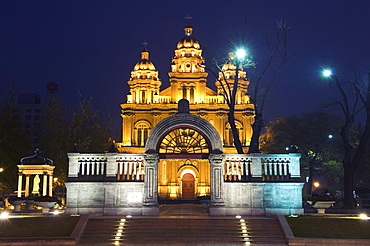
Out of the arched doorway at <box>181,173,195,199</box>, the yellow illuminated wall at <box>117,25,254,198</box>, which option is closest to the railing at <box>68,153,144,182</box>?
the yellow illuminated wall at <box>117,25,254,198</box>

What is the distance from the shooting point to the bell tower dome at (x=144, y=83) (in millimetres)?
66562

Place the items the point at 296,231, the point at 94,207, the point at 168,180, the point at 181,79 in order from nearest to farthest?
the point at 296,231 → the point at 94,207 → the point at 168,180 → the point at 181,79

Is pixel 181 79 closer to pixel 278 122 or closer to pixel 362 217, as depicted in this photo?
pixel 278 122

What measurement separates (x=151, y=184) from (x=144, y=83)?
144 feet

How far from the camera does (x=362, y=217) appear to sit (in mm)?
22281

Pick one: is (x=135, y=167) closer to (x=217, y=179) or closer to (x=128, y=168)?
(x=128, y=168)

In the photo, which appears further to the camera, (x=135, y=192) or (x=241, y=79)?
(x=241, y=79)

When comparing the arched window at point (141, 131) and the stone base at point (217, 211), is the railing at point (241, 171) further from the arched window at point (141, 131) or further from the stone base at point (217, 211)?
the arched window at point (141, 131)

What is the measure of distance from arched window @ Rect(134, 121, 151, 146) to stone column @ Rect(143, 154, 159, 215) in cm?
3797

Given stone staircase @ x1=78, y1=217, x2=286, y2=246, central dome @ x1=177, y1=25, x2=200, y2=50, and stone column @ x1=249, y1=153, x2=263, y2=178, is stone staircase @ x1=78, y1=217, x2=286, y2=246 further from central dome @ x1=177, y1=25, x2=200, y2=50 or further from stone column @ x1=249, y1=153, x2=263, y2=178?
central dome @ x1=177, y1=25, x2=200, y2=50

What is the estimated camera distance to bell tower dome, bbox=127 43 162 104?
6656 centimetres

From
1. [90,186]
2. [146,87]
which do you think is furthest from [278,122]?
[90,186]

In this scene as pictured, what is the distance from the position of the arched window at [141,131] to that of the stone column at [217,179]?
38.6 meters

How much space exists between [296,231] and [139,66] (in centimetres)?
5263
